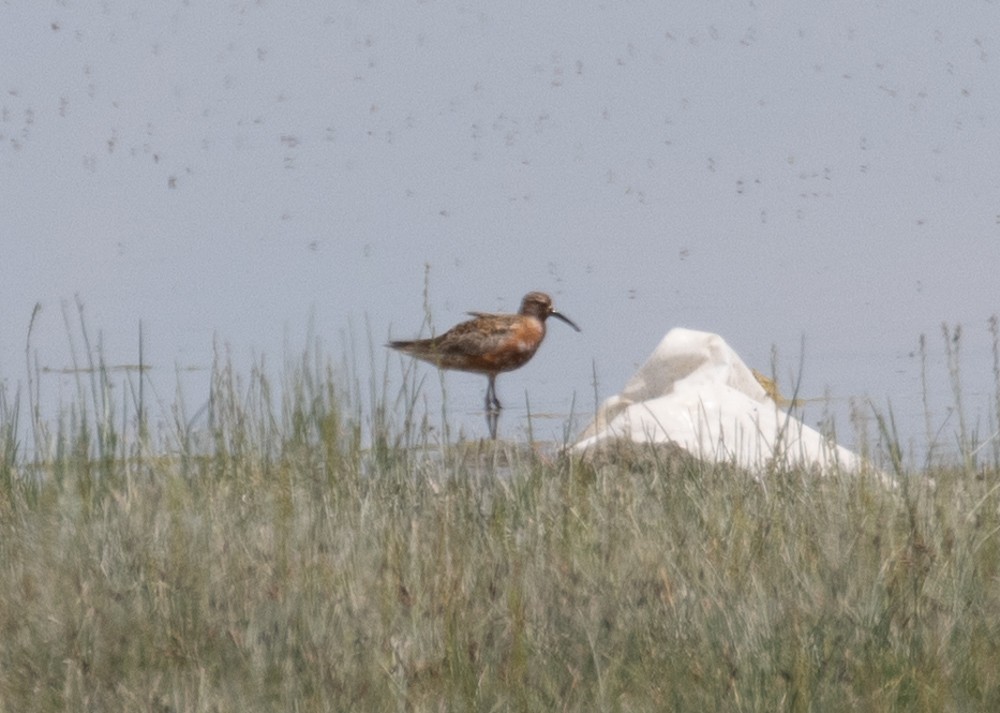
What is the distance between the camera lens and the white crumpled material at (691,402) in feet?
22.7

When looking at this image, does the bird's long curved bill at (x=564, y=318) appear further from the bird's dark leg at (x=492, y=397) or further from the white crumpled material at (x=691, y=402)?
the white crumpled material at (x=691, y=402)

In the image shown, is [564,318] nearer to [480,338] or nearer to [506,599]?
[480,338]

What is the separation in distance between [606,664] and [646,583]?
25cm

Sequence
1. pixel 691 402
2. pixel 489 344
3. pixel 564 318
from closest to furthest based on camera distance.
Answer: pixel 691 402 < pixel 489 344 < pixel 564 318

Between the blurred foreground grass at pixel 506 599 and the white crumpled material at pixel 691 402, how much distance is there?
2215mm

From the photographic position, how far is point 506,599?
344 cm

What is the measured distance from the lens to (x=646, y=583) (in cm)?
339

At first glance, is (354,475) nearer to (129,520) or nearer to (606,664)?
(129,520)

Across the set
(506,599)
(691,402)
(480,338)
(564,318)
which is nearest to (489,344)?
(480,338)

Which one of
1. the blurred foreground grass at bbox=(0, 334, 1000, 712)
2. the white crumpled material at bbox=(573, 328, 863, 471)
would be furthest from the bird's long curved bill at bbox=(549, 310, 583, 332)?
the blurred foreground grass at bbox=(0, 334, 1000, 712)

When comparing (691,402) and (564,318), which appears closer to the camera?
(691,402)

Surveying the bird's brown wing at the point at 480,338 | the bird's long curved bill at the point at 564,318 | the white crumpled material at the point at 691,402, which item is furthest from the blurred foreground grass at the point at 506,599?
the bird's long curved bill at the point at 564,318

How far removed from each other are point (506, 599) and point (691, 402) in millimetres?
4021

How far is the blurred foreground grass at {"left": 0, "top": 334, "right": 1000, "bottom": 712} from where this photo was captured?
3.07m
